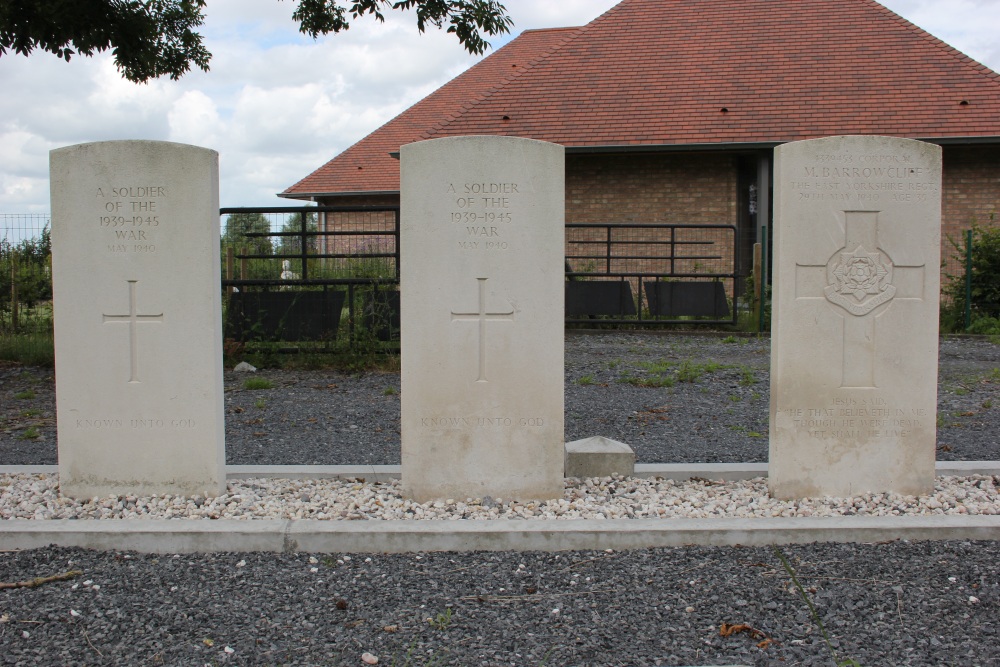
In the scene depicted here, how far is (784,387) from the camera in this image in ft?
14.6

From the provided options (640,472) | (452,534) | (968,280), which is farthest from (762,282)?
(452,534)

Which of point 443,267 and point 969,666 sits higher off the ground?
point 443,267

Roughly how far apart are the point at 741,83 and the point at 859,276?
46.3 ft

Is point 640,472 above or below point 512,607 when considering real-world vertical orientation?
above

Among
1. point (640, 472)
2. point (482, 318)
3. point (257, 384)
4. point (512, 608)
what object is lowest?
point (512, 608)

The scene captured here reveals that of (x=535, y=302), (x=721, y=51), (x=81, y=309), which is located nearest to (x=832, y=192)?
(x=535, y=302)

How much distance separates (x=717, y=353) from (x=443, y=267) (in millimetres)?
7407

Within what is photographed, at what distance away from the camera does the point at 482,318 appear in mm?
4422

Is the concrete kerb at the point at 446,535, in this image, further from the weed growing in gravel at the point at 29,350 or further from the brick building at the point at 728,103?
the brick building at the point at 728,103

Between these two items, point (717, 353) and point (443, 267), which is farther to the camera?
point (717, 353)

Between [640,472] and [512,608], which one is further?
[640,472]

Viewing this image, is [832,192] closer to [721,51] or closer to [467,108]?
[467,108]

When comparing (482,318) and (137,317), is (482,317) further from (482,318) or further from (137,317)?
(137,317)

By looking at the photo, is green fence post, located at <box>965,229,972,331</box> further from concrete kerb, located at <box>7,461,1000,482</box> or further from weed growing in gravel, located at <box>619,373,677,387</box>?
concrete kerb, located at <box>7,461,1000,482</box>
